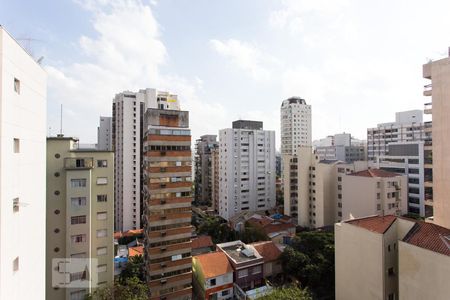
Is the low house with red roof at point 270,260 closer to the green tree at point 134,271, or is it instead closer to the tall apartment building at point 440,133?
the green tree at point 134,271

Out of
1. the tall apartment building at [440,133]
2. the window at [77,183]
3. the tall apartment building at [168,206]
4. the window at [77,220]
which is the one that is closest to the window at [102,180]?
the window at [77,183]

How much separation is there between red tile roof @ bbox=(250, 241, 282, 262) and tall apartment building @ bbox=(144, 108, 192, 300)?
787cm

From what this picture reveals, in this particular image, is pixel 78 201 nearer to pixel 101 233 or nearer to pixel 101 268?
pixel 101 233

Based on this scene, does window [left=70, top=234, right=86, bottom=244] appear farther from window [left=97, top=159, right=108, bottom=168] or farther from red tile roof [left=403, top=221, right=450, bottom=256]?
red tile roof [left=403, top=221, right=450, bottom=256]

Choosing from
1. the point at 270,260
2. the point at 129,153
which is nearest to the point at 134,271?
the point at 270,260

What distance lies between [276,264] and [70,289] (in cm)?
1901

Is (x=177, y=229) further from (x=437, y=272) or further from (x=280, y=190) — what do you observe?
(x=280, y=190)

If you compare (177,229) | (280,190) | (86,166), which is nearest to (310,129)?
(280,190)

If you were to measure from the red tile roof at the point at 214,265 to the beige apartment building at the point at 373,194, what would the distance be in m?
19.1

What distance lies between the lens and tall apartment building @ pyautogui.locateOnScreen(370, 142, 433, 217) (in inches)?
1663

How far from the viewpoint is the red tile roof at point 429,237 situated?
13570 millimetres

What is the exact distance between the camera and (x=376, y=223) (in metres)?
17.7

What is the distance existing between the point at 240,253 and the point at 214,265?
3.44 m

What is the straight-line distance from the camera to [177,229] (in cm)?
2434
